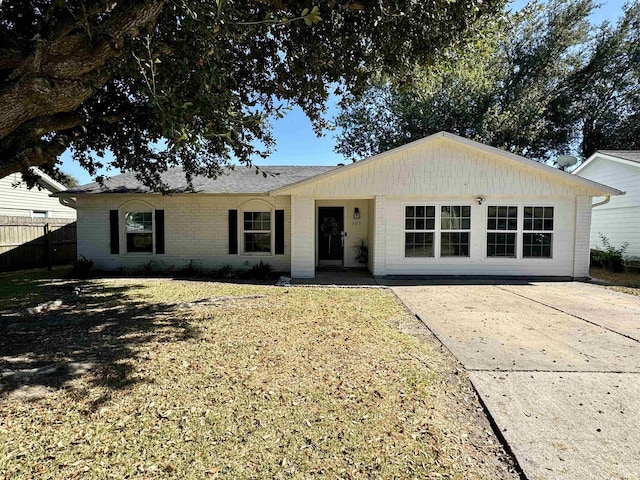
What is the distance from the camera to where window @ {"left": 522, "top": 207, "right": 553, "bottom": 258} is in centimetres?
1052

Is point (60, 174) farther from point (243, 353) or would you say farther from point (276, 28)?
point (243, 353)

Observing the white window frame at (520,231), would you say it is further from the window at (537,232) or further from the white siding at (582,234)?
the white siding at (582,234)

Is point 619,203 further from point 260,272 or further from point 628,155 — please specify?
point 260,272

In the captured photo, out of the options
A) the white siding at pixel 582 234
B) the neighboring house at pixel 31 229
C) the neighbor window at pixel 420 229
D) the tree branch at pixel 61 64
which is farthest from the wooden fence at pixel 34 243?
the white siding at pixel 582 234

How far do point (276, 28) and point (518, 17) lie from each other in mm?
4516

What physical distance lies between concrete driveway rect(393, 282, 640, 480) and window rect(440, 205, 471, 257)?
3.05m

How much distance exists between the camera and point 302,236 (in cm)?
1066

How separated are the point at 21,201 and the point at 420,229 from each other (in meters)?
17.0

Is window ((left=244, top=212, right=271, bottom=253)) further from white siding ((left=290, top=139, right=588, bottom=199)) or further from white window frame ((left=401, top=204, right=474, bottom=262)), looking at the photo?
white window frame ((left=401, top=204, right=474, bottom=262))

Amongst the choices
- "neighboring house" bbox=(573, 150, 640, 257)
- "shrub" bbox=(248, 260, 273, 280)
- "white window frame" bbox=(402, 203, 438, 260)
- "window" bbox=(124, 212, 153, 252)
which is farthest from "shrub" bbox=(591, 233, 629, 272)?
"window" bbox=(124, 212, 153, 252)

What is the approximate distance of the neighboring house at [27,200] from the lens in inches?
562

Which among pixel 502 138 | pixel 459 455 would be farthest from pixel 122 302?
pixel 502 138

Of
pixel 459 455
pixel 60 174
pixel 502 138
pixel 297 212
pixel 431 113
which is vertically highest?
pixel 431 113

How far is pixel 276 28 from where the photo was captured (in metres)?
6.39
